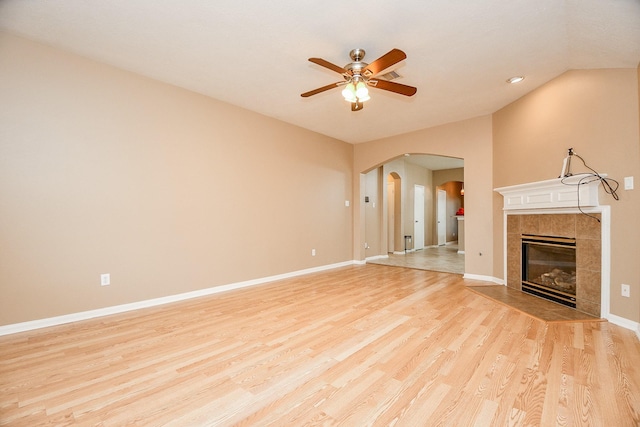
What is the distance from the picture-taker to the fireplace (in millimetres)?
3416

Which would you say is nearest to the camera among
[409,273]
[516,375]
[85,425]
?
[85,425]

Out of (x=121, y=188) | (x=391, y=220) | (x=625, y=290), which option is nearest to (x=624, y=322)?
(x=625, y=290)

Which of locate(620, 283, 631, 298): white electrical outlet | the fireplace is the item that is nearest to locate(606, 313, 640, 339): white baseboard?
locate(620, 283, 631, 298): white electrical outlet

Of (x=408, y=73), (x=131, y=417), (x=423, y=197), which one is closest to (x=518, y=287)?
(x=408, y=73)

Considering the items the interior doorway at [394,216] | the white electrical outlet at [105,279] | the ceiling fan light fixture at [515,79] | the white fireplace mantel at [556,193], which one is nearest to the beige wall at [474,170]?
the white fireplace mantel at [556,193]

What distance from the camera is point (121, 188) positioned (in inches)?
128

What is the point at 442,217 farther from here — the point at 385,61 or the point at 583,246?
the point at 385,61

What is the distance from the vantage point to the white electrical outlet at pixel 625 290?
109 inches

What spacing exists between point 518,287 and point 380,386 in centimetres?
345

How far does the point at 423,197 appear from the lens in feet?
31.8

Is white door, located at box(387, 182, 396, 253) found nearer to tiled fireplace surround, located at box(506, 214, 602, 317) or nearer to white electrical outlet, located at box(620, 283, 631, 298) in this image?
tiled fireplace surround, located at box(506, 214, 602, 317)

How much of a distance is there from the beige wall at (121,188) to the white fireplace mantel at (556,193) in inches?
144

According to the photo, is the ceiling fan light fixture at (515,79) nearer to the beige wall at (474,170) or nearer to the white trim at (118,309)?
the beige wall at (474,170)

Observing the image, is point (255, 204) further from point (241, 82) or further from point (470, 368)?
point (470, 368)
